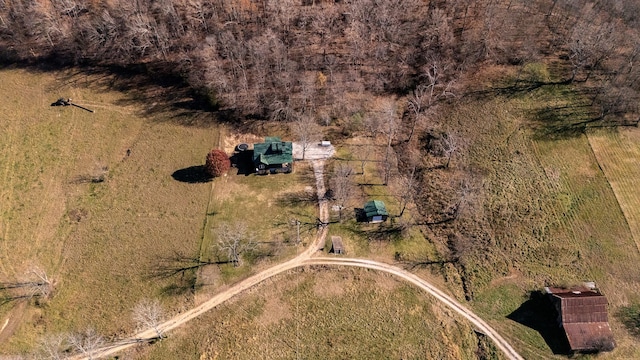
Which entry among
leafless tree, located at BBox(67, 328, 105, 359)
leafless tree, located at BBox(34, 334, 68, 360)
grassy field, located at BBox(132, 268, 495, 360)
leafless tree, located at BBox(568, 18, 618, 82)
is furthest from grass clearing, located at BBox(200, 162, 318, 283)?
leafless tree, located at BBox(568, 18, 618, 82)

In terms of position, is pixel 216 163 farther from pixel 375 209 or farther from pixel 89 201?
pixel 375 209

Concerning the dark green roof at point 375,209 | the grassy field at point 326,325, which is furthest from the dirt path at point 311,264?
the dark green roof at point 375,209

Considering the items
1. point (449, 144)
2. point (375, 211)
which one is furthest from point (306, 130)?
point (449, 144)

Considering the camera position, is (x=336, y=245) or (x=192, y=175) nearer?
(x=336, y=245)

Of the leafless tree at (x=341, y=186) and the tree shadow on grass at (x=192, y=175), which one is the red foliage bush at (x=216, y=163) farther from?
the leafless tree at (x=341, y=186)

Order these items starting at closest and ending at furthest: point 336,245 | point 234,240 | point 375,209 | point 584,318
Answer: point 584,318
point 234,240
point 336,245
point 375,209

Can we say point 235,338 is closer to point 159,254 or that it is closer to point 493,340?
point 159,254
